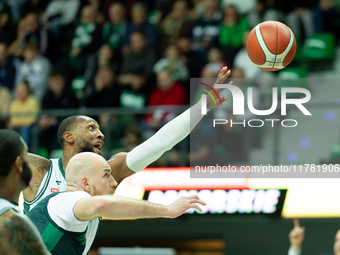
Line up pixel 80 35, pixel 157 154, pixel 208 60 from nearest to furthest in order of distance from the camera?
pixel 157 154, pixel 208 60, pixel 80 35

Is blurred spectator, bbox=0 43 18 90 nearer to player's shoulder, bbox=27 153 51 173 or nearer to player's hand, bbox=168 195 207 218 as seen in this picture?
player's shoulder, bbox=27 153 51 173

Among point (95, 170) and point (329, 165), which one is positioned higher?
point (329, 165)

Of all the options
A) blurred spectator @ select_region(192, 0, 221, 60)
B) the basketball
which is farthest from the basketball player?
blurred spectator @ select_region(192, 0, 221, 60)

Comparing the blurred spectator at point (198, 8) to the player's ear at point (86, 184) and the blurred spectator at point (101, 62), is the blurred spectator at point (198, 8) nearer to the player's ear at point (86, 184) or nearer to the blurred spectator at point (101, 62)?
the blurred spectator at point (101, 62)

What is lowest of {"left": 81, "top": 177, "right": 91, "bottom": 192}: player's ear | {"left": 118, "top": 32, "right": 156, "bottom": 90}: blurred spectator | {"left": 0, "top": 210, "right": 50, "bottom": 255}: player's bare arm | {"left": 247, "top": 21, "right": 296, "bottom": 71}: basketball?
{"left": 0, "top": 210, "right": 50, "bottom": 255}: player's bare arm

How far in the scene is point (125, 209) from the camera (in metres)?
4.75

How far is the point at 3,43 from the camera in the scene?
50.1 ft

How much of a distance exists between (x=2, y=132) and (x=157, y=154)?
2.14 m

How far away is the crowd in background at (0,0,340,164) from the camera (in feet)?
39.7

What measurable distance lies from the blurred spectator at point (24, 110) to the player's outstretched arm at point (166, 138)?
5.88 m

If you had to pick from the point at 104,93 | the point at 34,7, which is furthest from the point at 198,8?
the point at 34,7

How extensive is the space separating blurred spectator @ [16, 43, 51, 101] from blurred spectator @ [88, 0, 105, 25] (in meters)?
1.46

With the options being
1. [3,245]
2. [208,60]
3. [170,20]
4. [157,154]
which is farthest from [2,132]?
[170,20]

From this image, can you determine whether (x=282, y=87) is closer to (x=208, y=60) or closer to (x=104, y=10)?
(x=208, y=60)
